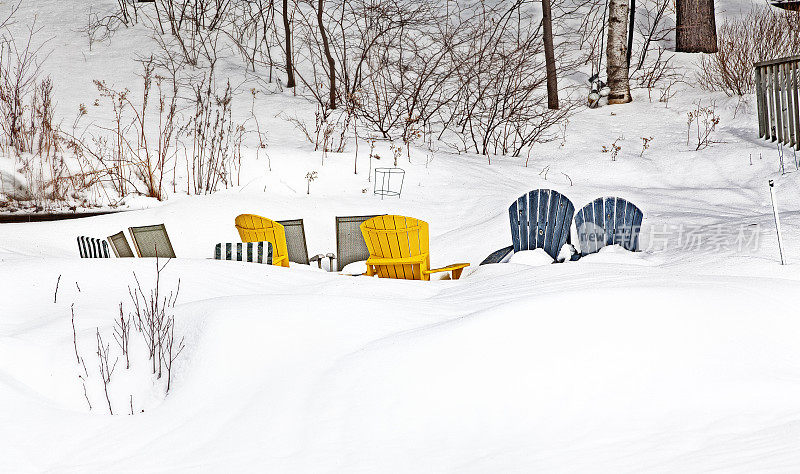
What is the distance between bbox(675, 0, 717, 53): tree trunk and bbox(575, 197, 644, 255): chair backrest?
872 centimetres

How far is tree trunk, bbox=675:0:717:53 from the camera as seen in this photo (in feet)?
46.9

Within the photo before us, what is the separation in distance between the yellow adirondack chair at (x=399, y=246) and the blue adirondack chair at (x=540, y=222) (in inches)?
20.2

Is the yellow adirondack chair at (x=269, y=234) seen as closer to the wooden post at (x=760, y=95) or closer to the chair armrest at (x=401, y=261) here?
the chair armrest at (x=401, y=261)

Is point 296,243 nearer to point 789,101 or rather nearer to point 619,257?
point 619,257

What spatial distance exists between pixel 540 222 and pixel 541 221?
0.01 metres

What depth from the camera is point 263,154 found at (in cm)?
984

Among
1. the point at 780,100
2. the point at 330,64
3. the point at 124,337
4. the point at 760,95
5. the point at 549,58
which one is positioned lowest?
the point at 124,337

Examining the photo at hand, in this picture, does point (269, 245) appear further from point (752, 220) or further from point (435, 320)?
point (752, 220)

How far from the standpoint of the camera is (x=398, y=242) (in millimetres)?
6699

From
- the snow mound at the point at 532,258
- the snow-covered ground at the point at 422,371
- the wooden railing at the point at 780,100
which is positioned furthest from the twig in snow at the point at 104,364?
the wooden railing at the point at 780,100

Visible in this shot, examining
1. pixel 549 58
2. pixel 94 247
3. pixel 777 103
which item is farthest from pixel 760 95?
pixel 94 247

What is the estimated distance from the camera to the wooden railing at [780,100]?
843 centimetres

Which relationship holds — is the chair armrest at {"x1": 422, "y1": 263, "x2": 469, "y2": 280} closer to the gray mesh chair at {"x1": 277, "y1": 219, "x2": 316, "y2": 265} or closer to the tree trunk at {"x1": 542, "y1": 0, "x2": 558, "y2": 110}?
the gray mesh chair at {"x1": 277, "y1": 219, "x2": 316, "y2": 265}

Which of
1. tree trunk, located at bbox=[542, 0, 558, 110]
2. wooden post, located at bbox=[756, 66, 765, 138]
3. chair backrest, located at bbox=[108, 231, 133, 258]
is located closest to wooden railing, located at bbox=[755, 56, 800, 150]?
wooden post, located at bbox=[756, 66, 765, 138]
